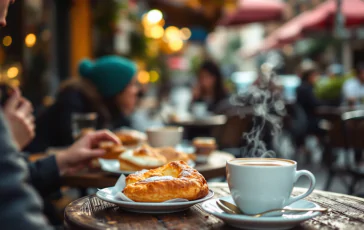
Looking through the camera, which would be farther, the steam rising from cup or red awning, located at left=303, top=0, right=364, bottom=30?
red awning, located at left=303, top=0, right=364, bottom=30

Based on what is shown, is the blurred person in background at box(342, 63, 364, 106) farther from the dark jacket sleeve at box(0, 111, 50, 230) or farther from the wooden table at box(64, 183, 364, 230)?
the dark jacket sleeve at box(0, 111, 50, 230)

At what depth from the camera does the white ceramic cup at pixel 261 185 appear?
49.4 inches

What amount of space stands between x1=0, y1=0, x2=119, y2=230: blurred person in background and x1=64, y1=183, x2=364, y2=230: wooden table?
21 centimetres

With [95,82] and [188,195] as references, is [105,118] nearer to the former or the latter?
[95,82]

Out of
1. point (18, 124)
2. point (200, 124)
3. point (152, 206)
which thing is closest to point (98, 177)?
point (18, 124)

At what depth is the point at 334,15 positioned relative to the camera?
8.78 m

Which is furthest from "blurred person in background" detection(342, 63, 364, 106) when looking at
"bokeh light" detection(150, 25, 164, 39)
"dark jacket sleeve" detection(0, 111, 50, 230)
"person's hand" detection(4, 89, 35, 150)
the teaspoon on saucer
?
Answer: "dark jacket sleeve" detection(0, 111, 50, 230)

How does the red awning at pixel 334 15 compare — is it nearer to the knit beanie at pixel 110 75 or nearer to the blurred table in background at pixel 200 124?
the blurred table in background at pixel 200 124

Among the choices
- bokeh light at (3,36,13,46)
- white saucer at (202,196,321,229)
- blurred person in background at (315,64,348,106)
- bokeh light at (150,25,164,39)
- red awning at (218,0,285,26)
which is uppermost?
red awning at (218,0,285,26)

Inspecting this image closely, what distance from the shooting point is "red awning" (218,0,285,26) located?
11.8 m

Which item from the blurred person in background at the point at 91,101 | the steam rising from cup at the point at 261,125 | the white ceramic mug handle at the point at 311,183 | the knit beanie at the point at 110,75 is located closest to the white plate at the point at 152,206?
the white ceramic mug handle at the point at 311,183

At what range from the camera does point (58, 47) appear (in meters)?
7.96

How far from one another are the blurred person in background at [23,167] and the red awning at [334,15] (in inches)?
295

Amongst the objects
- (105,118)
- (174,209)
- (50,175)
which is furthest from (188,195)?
(105,118)
